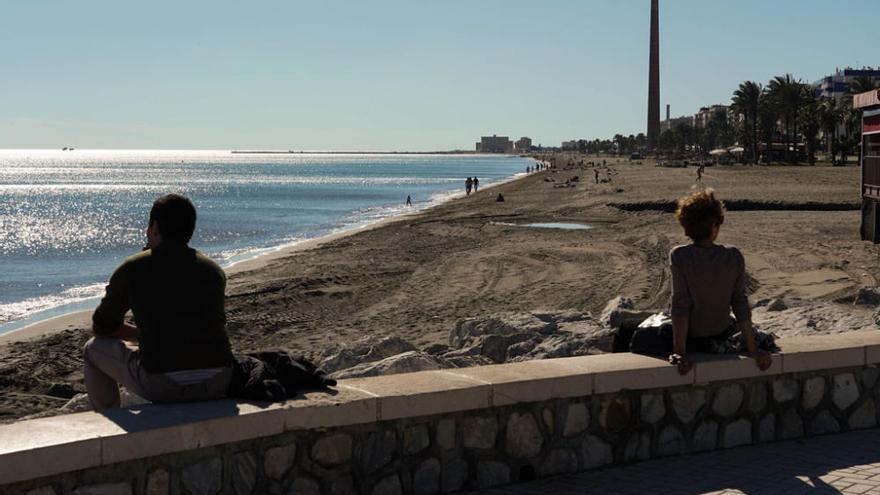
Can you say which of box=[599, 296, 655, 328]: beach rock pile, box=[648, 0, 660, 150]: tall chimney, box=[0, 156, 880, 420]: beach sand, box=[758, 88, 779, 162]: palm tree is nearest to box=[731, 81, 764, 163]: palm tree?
box=[758, 88, 779, 162]: palm tree

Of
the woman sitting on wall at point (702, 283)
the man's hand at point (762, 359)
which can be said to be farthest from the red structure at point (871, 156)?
the woman sitting on wall at point (702, 283)

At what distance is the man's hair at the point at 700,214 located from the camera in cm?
559

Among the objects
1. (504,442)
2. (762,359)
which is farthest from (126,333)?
(762,359)

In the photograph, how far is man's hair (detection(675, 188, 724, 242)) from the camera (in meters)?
5.59

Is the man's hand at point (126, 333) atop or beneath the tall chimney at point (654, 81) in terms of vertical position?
beneath

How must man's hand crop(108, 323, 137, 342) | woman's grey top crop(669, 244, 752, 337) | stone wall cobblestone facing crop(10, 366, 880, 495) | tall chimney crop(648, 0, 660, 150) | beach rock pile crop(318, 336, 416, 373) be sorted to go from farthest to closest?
tall chimney crop(648, 0, 660, 150)
beach rock pile crop(318, 336, 416, 373)
woman's grey top crop(669, 244, 752, 337)
man's hand crop(108, 323, 137, 342)
stone wall cobblestone facing crop(10, 366, 880, 495)

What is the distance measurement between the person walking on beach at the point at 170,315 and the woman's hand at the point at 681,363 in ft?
8.13

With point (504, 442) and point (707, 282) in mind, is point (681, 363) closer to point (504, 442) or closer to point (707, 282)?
point (707, 282)

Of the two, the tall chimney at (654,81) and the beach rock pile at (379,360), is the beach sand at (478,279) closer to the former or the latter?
the beach rock pile at (379,360)

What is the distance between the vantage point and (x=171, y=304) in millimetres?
4574

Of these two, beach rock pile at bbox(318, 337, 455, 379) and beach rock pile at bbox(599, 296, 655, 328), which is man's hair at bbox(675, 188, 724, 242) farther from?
beach rock pile at bbox(318, 337, 455, 379)

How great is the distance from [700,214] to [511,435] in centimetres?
164

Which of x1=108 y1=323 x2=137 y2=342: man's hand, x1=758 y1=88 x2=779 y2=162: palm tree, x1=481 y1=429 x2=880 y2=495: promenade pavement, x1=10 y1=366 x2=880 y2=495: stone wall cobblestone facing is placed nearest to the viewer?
x1=10 y1=366 x2=880 y2=495: stone wall cobblestone facing

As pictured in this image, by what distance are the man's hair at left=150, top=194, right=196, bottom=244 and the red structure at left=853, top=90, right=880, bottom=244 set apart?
18741 mm
